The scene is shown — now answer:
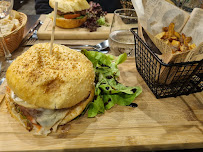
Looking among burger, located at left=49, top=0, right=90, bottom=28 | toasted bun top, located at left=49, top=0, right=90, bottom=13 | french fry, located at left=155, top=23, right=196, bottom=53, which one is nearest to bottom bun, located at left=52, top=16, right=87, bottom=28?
burger, located at left=49, top=0, right=90, bottom=28

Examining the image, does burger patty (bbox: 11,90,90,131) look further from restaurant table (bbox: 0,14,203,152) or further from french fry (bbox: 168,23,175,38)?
french fry (bbox: 168,23,175,38)

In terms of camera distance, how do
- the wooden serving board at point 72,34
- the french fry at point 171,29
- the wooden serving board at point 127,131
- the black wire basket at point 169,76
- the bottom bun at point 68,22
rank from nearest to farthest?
the wooden serving board at point 127,131, the black wire basket at point 169,76, the french fry at point 171,29, the wooden serving board at point 72,34, the bottom bun at point 68,22

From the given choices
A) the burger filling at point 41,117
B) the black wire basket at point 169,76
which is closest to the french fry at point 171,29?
the black wire basket at point 169,76

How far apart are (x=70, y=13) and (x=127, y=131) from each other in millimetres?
2150

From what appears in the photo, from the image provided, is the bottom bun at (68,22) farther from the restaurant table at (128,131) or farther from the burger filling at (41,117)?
the burger filling at (41,117)

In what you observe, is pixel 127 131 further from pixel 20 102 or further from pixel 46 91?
pixel 20 102

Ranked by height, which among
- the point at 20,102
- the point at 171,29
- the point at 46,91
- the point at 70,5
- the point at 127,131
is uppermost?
the point at 171,29

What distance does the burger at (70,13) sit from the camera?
100 inches

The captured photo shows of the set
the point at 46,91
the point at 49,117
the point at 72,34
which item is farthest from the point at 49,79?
the point at 72,34

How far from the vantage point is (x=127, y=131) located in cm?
115

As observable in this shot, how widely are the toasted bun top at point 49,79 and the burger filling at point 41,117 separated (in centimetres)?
7

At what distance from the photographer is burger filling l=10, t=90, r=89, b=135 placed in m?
1.11

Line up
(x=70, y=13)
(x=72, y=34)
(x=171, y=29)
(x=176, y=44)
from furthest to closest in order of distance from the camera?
(x=70, y=13), (x=72, y=34), (x=171, y=29), (x=176, y=44)

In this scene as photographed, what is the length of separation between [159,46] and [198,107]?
0.60 m
